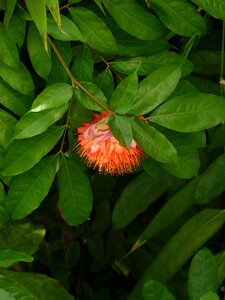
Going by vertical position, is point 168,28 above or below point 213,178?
above

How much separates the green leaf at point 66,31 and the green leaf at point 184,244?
1.71 ft

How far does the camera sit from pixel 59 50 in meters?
0.94

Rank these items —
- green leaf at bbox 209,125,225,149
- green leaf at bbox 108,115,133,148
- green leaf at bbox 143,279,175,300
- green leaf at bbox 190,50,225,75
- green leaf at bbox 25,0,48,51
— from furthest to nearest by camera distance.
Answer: green leaf at bbox 190,50,225,75 → green leaf at bbox 209,125,225,149 → green leaf at bbox 143,279,175,300 → green leaf at bbox 108,115,133,148 → green leaf at bbox 25,0,48,51

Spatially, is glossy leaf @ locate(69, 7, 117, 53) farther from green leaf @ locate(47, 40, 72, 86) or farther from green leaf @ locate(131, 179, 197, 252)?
green leaf @ locate(131, 179, 197, 252)

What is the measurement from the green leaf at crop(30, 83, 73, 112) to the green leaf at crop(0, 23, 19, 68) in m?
0.07

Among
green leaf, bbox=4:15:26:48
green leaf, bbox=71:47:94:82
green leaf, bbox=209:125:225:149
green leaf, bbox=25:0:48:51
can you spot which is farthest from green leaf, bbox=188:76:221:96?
green leaf, bbox=25:0:48:51

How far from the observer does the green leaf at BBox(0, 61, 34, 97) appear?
2.94 feet

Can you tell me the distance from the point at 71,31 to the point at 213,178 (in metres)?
0.46

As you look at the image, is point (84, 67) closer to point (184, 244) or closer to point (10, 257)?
point (10, 257)

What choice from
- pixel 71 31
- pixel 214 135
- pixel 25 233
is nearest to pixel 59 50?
pixel 71 31

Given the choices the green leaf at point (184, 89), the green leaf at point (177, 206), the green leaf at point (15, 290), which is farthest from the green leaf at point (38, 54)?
the green leaf at point (177, 206)

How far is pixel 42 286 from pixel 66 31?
0.59m

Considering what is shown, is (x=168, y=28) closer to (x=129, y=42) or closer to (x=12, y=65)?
(x=129, y=42)

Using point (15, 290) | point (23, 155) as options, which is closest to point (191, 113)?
point (23, 155)
